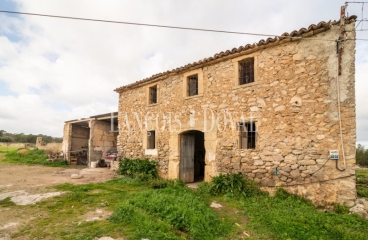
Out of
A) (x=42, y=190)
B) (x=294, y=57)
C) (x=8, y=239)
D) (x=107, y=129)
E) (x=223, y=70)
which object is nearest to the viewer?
(x=8, y=239)

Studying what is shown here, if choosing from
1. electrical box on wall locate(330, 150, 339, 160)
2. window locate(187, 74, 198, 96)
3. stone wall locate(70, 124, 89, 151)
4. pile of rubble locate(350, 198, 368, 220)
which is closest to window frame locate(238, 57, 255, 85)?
window locate(187, 74, 198, 96)

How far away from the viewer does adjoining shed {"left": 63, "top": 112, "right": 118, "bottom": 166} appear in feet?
46.6

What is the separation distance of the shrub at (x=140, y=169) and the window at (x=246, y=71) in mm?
5184

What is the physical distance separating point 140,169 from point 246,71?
6001 mm

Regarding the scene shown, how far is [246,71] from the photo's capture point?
7.38 metres

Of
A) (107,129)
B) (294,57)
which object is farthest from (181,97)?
(107,129)

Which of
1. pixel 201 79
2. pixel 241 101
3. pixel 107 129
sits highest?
pixel 201 79

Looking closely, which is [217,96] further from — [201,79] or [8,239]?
[8,239]

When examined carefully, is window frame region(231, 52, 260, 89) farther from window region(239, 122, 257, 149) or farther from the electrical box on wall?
the electrical box on wall

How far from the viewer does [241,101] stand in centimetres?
705

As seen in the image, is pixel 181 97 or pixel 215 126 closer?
pixel 215 126

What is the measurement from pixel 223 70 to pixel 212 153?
3081 millimetres

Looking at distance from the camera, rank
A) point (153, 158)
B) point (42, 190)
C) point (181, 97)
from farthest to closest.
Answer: point (153, 158) → point (181, 97) → point (42, 190)

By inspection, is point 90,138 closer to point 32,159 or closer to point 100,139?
point 100,139
